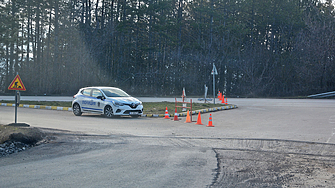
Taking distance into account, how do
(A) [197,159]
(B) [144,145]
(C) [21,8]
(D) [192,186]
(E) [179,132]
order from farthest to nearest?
(C) [21,8] < (E) [179,132] < (B) [144,145] < (A) [197,159] < (D) [192,186]

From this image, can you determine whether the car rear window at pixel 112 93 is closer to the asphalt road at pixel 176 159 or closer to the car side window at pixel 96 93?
the car side window at pixel 96 93

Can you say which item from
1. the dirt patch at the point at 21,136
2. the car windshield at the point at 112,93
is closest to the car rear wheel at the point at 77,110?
the car windshield at the point at 112,93

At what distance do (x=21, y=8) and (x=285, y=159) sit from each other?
2326 inches

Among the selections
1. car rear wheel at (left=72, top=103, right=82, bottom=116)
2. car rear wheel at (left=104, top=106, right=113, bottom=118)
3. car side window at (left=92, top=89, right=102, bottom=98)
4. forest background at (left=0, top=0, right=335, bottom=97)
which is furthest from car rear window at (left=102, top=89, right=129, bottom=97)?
forest background at (left=0, top=0, right=335, bottom=97)

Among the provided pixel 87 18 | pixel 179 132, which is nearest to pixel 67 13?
pixel 87 18

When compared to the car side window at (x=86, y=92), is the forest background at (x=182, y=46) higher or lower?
higher

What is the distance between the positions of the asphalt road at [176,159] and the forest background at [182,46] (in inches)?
1301

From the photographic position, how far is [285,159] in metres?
7.94

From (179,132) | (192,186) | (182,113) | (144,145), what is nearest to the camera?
(192,186)

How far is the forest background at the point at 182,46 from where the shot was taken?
44.7 m

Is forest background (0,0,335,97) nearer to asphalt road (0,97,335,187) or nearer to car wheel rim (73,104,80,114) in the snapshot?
car wheel rim (73,104,80,114)

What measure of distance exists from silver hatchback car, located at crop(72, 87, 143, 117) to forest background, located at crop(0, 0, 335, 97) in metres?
26.1

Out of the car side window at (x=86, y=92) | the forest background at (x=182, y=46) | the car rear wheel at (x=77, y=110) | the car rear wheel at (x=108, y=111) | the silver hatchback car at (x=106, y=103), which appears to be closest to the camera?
the silver hatchback car at (x=106, y=103)

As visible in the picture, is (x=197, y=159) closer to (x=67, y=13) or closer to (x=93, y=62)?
(x=93, y=62)
